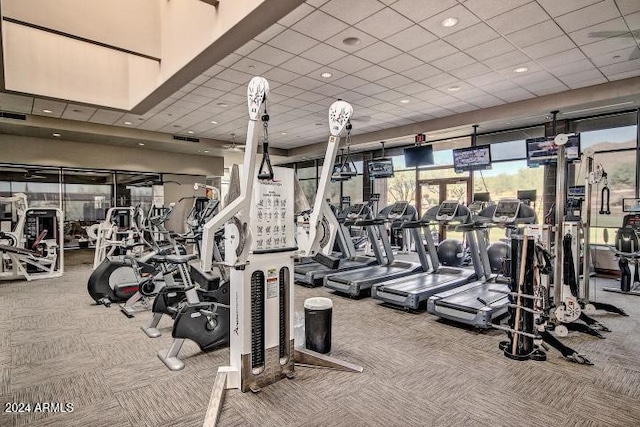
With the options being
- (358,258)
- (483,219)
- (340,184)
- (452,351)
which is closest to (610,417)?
(452,351)

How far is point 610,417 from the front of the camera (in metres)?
2.56

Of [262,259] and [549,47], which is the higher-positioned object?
[549,47]

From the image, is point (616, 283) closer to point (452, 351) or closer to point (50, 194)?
point (452, 351)

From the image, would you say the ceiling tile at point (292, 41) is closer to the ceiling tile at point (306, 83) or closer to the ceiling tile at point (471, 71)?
the ceiling tile at point (306, 83)

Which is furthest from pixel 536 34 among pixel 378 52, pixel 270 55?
pixel 270 55

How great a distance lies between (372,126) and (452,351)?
6723mm

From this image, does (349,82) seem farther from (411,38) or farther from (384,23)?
(384,23)

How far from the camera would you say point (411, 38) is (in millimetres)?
4426

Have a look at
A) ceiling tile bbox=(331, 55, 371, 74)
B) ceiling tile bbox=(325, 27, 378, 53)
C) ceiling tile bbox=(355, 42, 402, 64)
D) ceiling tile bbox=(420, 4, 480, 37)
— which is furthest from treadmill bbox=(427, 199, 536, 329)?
ceiling tile bbox=(325, 27, 378, 53)

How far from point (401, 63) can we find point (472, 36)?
3.50 ft

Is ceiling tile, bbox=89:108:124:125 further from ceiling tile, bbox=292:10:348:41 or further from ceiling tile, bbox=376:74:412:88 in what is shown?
ceiling tile, bbox=376:74:412:88

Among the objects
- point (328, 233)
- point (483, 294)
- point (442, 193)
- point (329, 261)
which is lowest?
point (483, 294)

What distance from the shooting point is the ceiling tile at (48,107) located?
701cm

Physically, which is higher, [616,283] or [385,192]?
[385,192]
